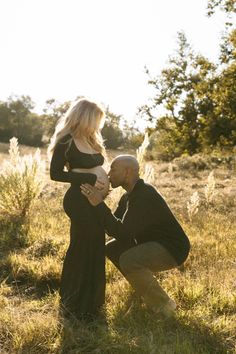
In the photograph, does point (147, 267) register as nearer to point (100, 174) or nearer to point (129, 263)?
point (129, 263)

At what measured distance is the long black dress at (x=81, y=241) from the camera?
4066 mm

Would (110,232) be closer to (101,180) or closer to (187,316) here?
(101,180)

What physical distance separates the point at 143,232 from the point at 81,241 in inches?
21.5

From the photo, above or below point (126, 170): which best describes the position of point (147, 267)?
below

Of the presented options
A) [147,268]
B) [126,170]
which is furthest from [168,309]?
[126,170]

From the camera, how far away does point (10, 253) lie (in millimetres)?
5551

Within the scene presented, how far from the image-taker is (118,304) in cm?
408

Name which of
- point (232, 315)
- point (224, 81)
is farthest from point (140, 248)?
point (224, 81)

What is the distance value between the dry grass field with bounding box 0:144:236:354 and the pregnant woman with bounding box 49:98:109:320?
191 millimetres

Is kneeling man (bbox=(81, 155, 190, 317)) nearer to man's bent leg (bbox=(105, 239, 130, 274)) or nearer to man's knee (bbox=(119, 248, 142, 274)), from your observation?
man's knee (bbox=(119, 248, 142, 274))

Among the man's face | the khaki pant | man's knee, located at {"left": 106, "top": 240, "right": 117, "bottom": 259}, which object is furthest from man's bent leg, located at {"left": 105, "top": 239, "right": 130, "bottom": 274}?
the man's face

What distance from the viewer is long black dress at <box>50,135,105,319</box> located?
4.07 meters

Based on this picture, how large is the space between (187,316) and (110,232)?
3.06 ft

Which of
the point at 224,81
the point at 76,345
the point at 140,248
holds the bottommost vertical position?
the point at 76,345
